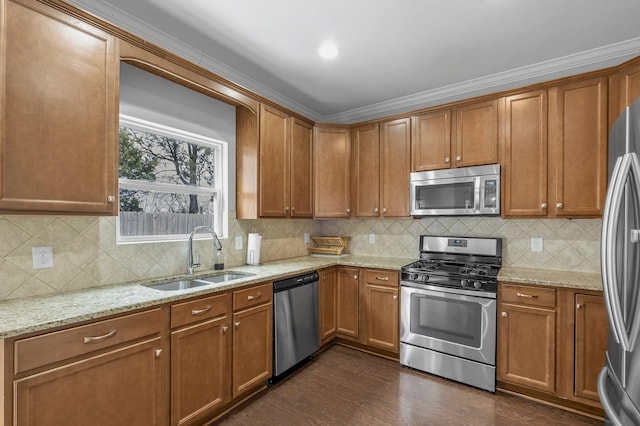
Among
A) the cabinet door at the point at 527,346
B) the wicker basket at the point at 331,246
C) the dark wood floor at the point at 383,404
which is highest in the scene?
the wicker basket at the point at 331,246

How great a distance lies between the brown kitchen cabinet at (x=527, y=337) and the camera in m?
2.40

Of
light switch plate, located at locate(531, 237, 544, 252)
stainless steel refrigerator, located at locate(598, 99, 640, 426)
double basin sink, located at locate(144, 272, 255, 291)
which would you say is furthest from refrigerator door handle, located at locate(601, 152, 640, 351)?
double basin sink, located at locate(144, 272, 255, 291)

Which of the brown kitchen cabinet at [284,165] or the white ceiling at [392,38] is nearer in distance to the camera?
the white ceiling at [392,38]

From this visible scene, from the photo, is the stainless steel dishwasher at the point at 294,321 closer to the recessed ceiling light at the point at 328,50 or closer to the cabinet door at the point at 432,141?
the cabinet door at the point at 432,141

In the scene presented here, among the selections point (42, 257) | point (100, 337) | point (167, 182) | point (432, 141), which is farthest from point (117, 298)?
point (432, 141)

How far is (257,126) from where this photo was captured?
2.98m

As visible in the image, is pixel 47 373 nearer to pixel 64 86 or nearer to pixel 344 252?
pixel 64 86

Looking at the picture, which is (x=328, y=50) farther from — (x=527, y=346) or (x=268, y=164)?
(x=527, y=346)

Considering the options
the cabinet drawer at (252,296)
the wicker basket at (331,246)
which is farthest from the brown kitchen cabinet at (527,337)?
the cabinet drawer at (252,296)

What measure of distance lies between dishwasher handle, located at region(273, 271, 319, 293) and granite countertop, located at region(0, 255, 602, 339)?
59 mm

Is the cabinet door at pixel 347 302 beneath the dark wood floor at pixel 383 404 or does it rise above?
above

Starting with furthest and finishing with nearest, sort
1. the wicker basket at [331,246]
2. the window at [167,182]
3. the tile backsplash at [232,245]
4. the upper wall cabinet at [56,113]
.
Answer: the wicker basket at [331,246] → the window at [167,182] → the tile backsplash at [232,245] → the upper wall cabinet at [56,113]

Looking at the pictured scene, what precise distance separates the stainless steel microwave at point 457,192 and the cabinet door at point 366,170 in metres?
0.46

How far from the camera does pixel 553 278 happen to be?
2.49 m
